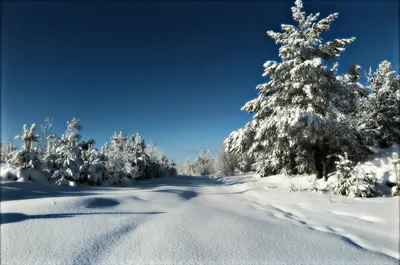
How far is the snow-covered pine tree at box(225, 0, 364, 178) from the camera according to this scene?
946cm

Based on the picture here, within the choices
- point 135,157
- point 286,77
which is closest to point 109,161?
point 135,157

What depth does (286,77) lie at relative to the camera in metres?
11.2

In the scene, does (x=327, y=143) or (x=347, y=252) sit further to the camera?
(x=327, y=143)

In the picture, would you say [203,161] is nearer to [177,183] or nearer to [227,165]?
[227,165]

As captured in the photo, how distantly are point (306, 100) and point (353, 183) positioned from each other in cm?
471

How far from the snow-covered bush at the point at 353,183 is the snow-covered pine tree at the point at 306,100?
2.09m

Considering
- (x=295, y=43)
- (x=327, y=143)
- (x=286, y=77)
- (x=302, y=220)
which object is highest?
(x=295, y=43)

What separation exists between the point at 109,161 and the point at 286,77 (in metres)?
14.6

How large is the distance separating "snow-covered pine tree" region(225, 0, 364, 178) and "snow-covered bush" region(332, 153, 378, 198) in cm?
209

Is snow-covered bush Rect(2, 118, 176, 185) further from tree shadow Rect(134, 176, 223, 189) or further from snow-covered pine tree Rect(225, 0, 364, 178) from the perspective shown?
snow-covered pine tree Rect(225, 0, 364, 178)

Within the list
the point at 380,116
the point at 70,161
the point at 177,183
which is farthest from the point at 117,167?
the point at 380,116

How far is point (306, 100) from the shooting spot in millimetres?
10414

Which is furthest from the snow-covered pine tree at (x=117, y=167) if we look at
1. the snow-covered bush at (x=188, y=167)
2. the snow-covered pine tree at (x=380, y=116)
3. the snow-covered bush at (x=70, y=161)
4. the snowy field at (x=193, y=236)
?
the snow-covered bush at (x=188, y=167)

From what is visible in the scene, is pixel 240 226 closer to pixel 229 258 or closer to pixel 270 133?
pixel 229 258
